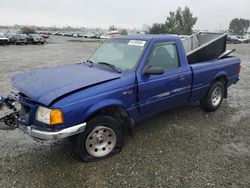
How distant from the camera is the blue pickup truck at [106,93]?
3.24m

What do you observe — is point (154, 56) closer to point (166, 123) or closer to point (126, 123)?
point (126, 123)

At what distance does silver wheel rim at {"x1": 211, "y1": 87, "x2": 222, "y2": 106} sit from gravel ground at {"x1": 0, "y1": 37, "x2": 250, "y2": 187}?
0.72 meters

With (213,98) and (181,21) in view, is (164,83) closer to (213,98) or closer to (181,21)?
(213,98)

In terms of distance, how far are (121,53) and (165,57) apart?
81 cm

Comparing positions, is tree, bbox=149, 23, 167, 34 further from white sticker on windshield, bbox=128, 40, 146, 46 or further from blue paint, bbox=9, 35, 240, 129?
white sticker on windshield, bbox=128, 40, 146, 46

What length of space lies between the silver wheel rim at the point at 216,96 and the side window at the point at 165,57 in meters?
1.70

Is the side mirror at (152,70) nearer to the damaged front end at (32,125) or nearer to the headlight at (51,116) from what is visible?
the damaged front end at (32,125)

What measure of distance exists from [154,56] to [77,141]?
196 centimetres

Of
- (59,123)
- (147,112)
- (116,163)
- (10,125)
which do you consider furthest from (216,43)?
(10,125)

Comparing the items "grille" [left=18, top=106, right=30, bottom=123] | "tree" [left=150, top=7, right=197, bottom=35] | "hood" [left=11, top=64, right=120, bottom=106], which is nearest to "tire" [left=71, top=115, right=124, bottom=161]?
"hood" [left=11, top=64, right=120, bottom=106]

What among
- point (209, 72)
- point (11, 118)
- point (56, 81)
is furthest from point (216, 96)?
point (11, 118)

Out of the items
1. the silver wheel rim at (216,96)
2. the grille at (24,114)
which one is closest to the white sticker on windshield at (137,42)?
the grille at (24,114)

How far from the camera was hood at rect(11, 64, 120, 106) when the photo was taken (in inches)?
129

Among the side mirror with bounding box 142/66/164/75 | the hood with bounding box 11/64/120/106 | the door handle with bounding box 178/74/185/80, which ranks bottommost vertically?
the door handle with bounding box 178/74/185/80
